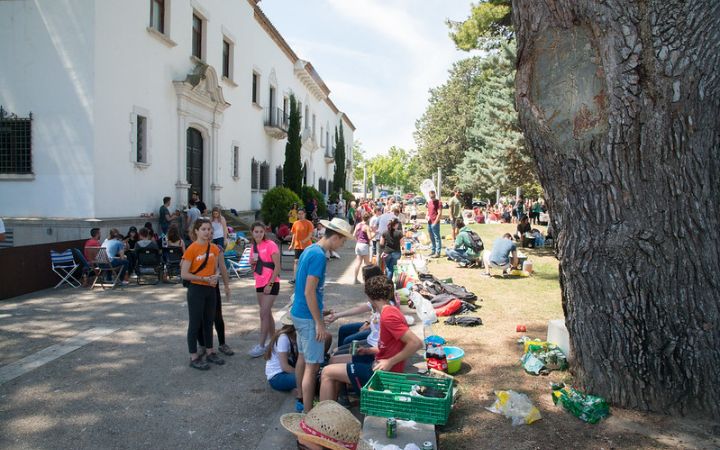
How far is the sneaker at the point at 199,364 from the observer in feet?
18.5

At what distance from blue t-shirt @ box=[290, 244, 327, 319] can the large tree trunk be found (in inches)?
90.5

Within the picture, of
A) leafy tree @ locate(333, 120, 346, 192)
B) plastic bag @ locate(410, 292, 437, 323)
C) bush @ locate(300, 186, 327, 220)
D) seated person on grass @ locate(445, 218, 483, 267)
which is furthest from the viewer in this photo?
leafy tree @ locate(333, 120, 346, 192)

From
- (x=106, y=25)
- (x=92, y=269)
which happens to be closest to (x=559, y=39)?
(x=92, y=269)

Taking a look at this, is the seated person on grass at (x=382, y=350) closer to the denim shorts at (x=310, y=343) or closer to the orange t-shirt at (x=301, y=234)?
the denim shorts at (x=310, y=343)

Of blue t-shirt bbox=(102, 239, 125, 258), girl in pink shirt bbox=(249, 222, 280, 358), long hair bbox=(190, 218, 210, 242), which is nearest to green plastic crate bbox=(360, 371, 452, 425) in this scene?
girl in pink shirt bbox=(249, 222, 280, 358)

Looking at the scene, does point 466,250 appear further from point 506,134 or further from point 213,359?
point 213,359

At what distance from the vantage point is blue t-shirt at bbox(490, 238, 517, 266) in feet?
39.3

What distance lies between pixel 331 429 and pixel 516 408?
1.86 meters

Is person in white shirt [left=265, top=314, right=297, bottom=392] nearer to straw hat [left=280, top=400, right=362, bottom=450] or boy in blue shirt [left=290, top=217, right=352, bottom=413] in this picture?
boy in blue shirt [left=290, top=217, right=352, bottom=413]

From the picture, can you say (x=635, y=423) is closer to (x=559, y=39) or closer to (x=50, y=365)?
(x=559, y=39)

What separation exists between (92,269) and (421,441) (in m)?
9.00

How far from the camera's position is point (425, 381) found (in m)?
4.25

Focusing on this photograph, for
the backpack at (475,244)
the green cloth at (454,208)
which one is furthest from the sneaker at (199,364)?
the green cloth at (454,208)

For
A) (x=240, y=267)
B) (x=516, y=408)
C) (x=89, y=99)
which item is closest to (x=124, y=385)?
(x=516, y=408)
